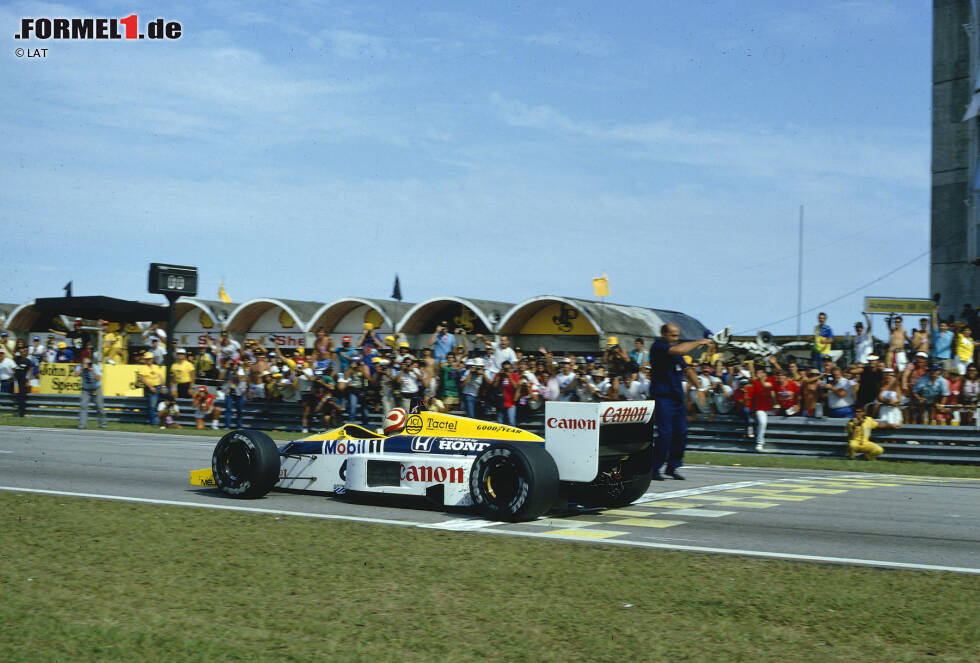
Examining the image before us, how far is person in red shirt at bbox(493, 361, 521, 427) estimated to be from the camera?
64.4 feet

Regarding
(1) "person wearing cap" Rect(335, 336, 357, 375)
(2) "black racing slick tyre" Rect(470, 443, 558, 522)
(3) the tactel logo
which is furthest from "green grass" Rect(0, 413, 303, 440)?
(2) "black racing slick tyre" Rect(470, 443, 558, 522)

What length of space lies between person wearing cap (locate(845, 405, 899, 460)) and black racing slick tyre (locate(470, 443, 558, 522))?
9.62m

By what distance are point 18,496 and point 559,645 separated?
7168 millimetres

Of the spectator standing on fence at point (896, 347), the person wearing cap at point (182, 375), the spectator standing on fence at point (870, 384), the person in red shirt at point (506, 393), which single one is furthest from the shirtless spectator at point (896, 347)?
the person wearing cap at point (182, 375)

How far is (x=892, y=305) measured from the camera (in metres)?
24.5

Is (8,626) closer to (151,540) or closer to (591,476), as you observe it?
(151,540)

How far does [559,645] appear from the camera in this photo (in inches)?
194

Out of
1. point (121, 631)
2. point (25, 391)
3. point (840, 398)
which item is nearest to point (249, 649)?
point (121, 631)

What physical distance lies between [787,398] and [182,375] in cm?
1397

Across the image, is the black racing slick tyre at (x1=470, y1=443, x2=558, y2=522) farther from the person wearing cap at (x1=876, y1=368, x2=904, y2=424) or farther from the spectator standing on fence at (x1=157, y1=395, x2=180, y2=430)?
the spectator standing on fence at (x1=157, y1=395, x2=180, y2=430)

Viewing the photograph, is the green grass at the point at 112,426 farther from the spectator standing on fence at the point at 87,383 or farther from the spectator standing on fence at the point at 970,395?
the spectator standing on fence at the point at 970,395

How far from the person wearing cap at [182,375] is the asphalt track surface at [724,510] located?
9544mm

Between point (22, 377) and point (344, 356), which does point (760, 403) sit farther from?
point (22, 377)

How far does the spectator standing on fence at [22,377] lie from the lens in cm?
2572
